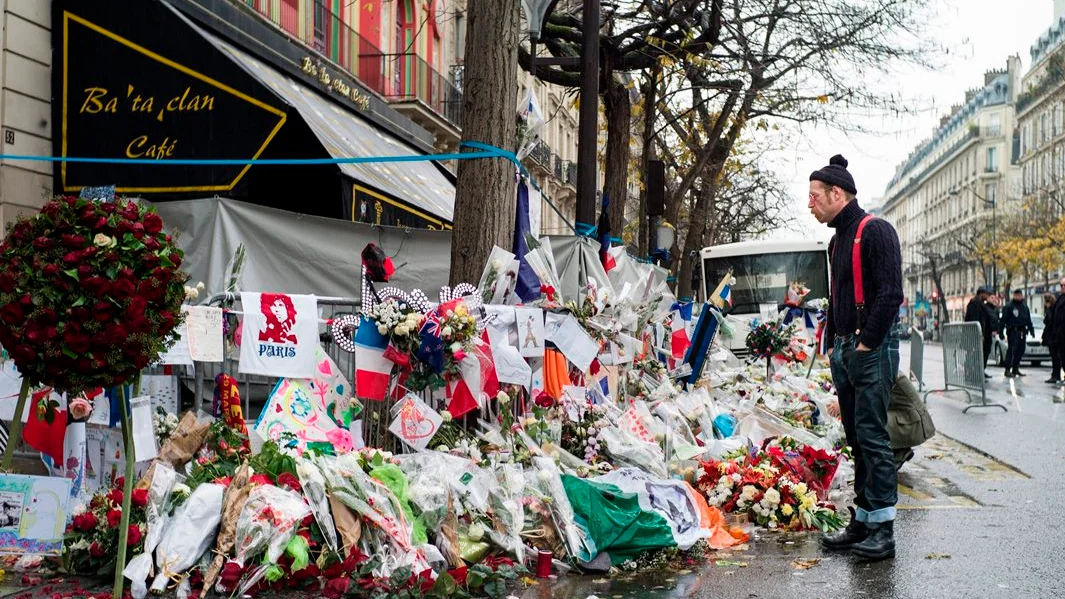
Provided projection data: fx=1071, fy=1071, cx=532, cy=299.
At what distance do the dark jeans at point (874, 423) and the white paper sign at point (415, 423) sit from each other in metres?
2.24

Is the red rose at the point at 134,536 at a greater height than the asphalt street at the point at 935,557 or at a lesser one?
greater

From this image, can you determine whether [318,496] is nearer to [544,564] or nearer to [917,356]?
[544,564]

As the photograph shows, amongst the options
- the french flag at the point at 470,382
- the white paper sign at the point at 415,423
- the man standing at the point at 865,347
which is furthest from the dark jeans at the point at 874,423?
the white paper sign at the point at 415,423

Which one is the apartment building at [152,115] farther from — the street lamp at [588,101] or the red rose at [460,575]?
the red rose at [460,575]

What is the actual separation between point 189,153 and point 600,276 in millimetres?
4357

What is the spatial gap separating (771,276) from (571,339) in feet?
48.5

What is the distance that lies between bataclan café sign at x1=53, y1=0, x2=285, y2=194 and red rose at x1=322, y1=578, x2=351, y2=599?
6.95m

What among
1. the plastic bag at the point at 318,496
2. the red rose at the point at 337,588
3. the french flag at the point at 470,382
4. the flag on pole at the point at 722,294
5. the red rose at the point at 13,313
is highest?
the flag on pole at the point at 722,294

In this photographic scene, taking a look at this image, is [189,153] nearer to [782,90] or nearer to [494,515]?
[494,515]

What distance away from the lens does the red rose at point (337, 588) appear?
4555 millimetres

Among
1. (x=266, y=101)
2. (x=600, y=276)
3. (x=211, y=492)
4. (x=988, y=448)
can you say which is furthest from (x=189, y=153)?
(x=988, y=448)

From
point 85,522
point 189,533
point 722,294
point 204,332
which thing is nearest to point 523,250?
point 204,332

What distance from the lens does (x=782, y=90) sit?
19.8m

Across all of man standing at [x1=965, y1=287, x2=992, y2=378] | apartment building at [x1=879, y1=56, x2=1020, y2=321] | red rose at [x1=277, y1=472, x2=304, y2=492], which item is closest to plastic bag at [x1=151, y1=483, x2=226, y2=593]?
red rose at [x1=277, y1=472, x2=304, y2=492]
